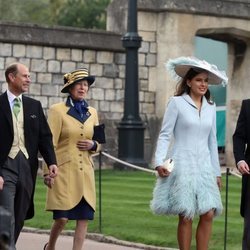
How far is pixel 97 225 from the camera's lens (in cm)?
1366

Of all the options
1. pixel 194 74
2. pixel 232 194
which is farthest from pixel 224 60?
pixel 194 74

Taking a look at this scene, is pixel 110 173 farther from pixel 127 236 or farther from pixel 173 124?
pixel 173 124

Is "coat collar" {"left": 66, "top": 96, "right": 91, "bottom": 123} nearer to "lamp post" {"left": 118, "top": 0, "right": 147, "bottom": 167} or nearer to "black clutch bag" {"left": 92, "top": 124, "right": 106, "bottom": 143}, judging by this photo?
"black clutch bag" {"left": 92, "top": 124, "right": 106, "bottom": 143}

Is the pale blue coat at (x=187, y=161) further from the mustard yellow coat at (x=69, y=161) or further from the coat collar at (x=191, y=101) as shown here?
the mustard yellow coat at (x=69, y=161)

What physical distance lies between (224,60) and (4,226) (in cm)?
2685

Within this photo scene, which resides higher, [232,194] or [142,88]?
[142,88]

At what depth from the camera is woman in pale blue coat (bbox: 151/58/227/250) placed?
9727 mm

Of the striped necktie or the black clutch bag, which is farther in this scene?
the black clutch bag

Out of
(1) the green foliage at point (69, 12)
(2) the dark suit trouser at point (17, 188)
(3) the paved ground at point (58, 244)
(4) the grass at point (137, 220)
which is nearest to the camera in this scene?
(2) the dark suit trouser at point (17, 188)

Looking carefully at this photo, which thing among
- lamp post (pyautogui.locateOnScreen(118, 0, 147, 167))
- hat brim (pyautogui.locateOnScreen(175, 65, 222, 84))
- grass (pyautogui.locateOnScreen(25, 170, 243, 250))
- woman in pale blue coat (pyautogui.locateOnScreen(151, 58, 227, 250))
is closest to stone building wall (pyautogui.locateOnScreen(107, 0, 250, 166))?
lamp post (pyautogui.locateOnScreen(118, 0, 147, 167))

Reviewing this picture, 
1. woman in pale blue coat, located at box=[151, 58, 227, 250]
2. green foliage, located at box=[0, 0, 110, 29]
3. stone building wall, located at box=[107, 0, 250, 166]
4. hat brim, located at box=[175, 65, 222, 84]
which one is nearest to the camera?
woman in pale blue coat, located at box=[151, 58, 227, 250]

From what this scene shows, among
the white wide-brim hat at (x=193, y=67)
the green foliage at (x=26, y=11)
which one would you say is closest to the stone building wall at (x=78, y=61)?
the white wide-brim hat at (x=193, y=67)

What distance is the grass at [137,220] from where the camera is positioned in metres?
12.4

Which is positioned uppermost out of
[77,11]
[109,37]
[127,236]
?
[77,11]
